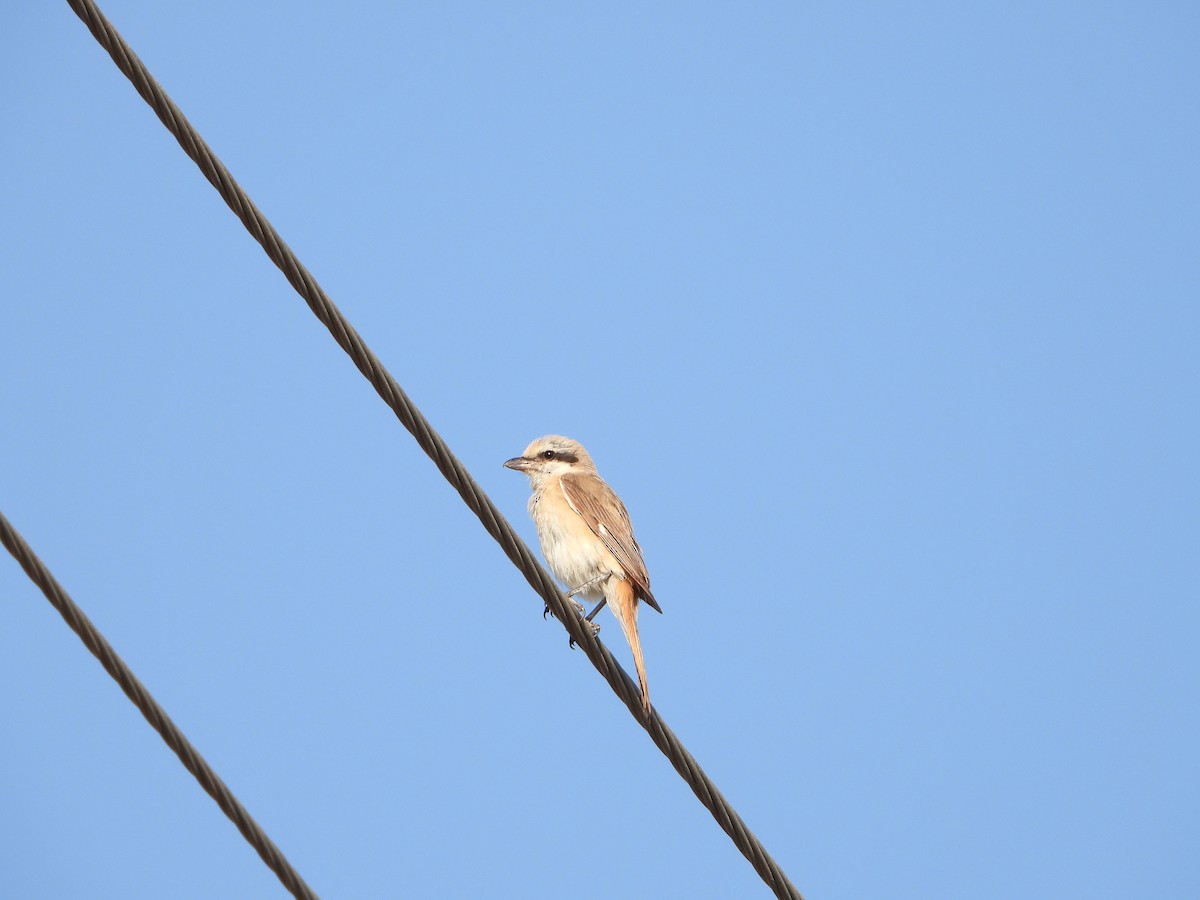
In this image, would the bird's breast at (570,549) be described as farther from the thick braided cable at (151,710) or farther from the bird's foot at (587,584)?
the thick braided cable at (151,710)

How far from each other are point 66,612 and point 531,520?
428 cm

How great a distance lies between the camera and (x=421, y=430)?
3.64 m

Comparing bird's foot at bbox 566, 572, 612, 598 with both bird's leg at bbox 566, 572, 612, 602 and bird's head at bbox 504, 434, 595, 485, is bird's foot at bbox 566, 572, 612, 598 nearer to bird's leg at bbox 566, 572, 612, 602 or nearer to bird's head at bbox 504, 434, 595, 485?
bird's leg at bbox 566, 572, 612, 602

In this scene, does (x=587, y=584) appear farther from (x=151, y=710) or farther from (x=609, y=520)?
(x=151, y=710)

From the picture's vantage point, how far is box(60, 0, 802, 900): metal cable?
10.8 feet

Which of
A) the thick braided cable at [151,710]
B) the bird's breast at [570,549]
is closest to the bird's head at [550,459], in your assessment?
the bird's breast at [570,549]

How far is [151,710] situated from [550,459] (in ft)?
16.1

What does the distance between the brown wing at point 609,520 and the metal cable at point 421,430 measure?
74.9 inches

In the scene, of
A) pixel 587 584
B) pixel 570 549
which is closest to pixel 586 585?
pixel 587 584

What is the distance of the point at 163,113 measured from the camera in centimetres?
330

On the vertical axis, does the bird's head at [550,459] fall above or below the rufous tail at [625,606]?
above

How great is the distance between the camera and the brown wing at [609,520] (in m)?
6.40

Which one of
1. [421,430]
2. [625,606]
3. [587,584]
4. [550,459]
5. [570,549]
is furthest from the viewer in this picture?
[550,459]

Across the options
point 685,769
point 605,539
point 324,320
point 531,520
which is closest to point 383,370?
point 324,320
